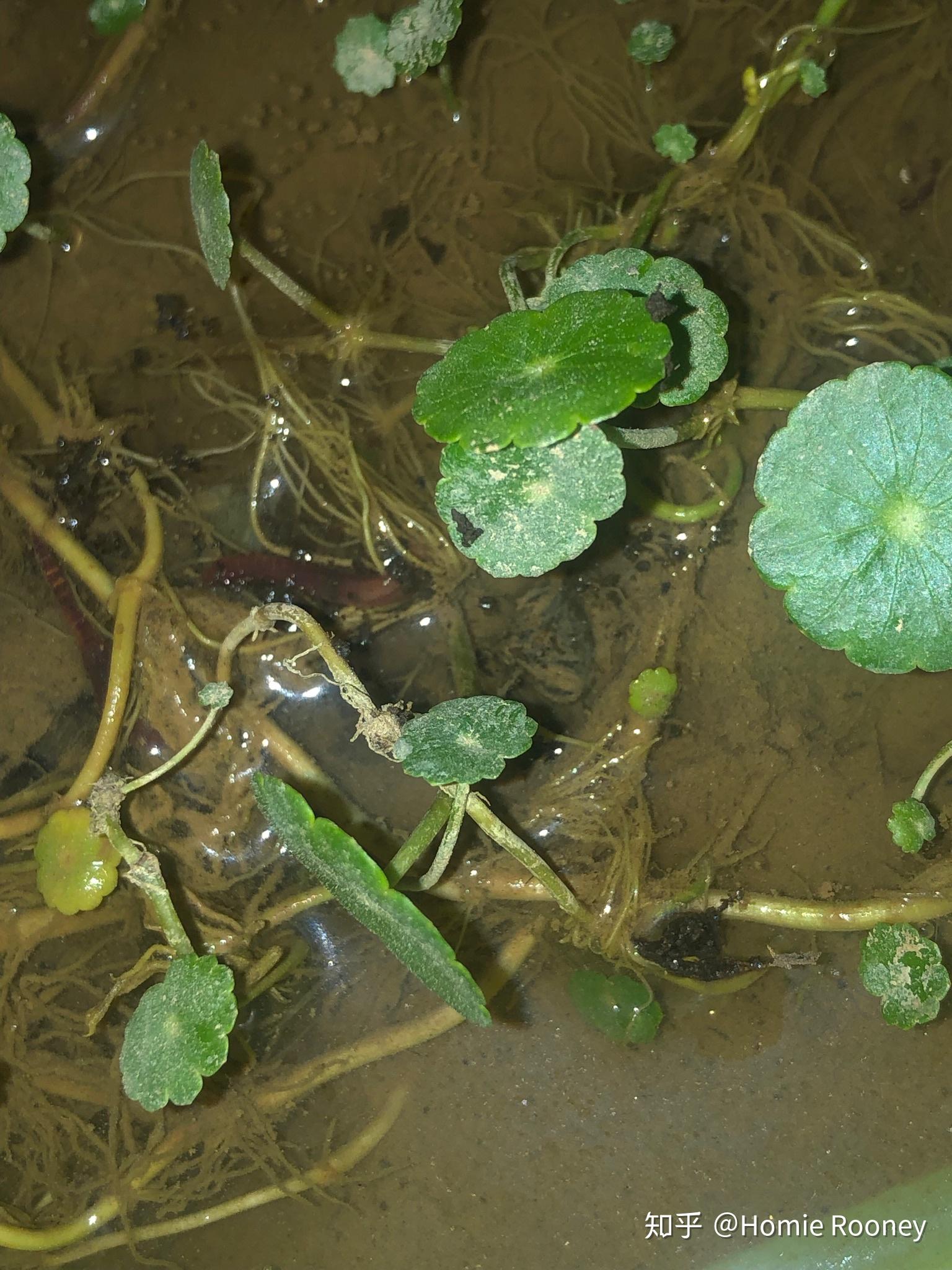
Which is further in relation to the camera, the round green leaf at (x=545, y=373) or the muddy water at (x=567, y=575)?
the muddy water at (x=567, y=575)

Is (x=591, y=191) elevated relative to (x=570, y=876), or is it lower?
elevated

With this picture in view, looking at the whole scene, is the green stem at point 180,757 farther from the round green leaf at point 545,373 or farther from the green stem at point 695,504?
the green stem at point 695,504

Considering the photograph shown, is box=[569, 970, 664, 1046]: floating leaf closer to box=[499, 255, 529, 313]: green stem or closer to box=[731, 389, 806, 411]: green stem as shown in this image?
box=[731, 389, 806, 411]: green stem

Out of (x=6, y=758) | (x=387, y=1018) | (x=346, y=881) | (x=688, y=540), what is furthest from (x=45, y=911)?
(x=688, y=540)

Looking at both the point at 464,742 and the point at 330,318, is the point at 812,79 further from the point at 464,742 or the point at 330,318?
the point at 464,742

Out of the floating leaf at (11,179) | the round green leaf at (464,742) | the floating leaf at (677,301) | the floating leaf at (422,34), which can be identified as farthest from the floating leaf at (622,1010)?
the floating leaf at (11,179)

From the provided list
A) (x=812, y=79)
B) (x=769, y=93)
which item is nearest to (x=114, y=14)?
(x=769, y=93)

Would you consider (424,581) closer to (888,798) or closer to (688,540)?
(688,540)
